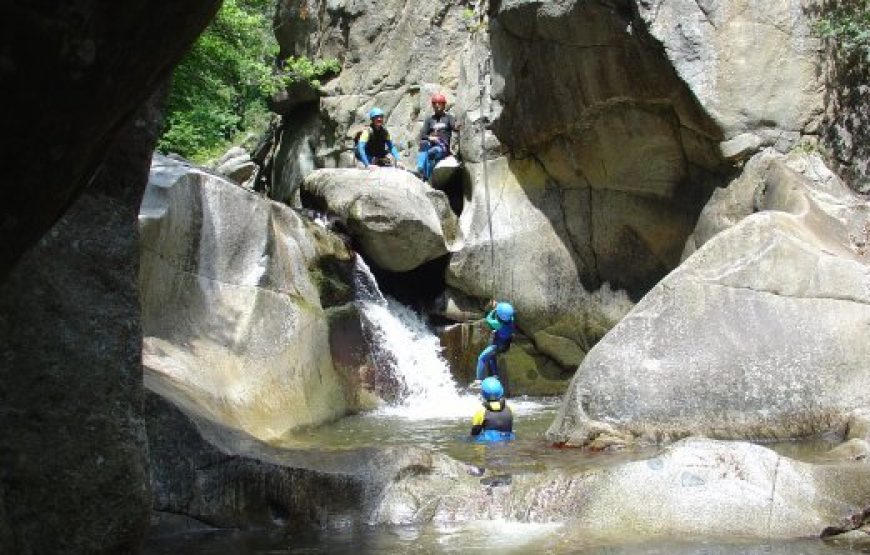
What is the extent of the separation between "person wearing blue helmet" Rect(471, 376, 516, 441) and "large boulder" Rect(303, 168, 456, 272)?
4657 millimetres

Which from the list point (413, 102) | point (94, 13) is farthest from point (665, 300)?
point (413, 102)

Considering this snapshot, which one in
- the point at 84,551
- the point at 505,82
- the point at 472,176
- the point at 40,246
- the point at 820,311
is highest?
the point at 505,82

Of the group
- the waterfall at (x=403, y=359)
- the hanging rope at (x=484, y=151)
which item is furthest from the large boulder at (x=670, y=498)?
the hanging rope at (x=484, y=151)

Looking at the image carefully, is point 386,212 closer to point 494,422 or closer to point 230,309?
point 230,309

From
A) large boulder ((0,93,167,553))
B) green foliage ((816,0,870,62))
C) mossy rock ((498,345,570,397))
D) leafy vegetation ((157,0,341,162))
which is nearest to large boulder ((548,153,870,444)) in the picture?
green foliage ((816,0,870,62))

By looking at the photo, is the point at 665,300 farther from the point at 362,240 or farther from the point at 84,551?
the point at 84,551

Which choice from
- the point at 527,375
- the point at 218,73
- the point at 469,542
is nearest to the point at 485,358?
the point at 527,375

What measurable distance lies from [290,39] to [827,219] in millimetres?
14854

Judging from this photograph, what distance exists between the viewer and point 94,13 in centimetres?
207

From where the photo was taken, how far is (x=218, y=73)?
59.4ft

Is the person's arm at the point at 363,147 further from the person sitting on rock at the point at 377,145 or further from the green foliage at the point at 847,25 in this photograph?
the green foliage at the point at 847,25

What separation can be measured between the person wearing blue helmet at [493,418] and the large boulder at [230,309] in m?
1.87

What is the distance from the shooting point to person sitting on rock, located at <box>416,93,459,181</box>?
52.3ft

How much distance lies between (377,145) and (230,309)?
7.08 meters
